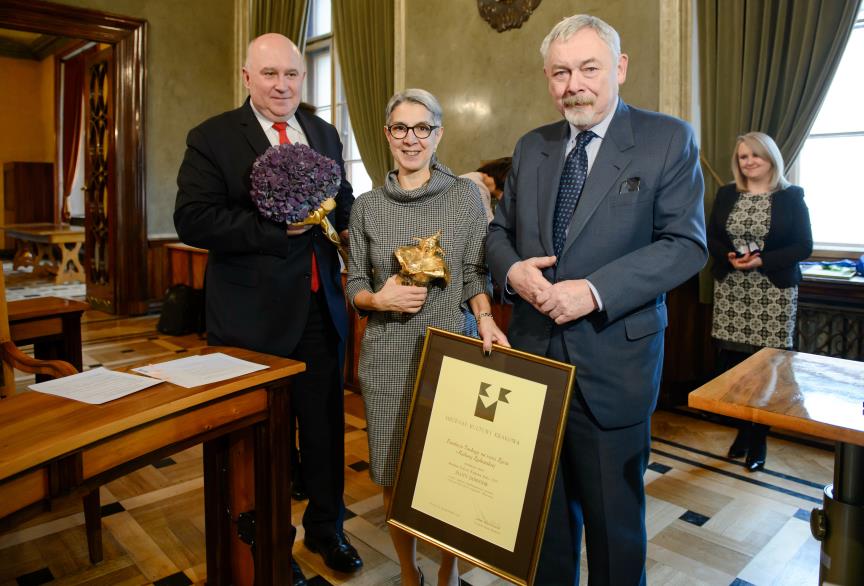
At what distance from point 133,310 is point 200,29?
3516mm

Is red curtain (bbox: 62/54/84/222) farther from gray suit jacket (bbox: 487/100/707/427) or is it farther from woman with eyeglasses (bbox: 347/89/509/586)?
gray suit jacket (bbox: 487/100/707/427)

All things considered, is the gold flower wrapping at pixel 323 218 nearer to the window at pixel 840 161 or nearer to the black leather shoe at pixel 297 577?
the black leather shoe at pixel 297 577

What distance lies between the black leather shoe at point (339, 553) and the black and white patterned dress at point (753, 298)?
8.17 feet

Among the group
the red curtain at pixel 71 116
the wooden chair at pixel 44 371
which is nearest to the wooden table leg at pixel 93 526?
the wooden chair at pixel 44 371

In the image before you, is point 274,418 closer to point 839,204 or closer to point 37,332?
point 37,332

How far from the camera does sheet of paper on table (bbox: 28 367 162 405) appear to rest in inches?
63.2

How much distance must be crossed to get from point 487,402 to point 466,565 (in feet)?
3.83

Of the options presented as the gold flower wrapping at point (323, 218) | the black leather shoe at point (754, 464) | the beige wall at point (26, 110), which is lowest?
the black leather shoe at point (754, 464)

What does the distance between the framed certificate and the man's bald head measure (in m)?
1.02

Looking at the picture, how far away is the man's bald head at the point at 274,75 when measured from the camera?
2.10 m

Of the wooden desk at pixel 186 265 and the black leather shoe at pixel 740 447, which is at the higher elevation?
the wooden desk at pixel 186 265

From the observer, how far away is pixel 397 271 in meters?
1.96

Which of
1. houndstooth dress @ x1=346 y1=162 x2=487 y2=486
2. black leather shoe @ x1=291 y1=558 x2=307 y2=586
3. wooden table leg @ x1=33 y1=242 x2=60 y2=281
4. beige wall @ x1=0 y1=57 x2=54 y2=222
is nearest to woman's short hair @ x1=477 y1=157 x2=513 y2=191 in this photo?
houndstooth dress @ x1=346 y1=162 x2=487 y2=486

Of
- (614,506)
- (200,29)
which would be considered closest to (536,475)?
(614,506)
